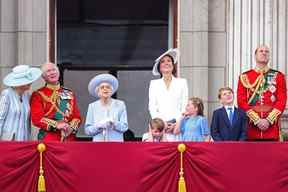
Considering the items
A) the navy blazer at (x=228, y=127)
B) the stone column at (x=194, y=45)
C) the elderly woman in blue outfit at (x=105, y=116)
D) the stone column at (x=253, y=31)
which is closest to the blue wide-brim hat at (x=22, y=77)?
the elderly woman in blue outfit at (x=105, y=116)

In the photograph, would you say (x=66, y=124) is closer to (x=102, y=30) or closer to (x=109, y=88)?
(x=109, y=88)

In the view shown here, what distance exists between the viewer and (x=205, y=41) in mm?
15320

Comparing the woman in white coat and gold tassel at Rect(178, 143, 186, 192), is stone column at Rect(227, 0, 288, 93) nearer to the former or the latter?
the woman in white coat

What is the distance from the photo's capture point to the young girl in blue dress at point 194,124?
41.0 ft

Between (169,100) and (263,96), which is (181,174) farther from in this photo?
(263,96)

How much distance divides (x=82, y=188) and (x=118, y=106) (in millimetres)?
1322

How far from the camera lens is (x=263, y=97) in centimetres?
1285

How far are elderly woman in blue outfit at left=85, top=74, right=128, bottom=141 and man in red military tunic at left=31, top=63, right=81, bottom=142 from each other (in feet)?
0.71

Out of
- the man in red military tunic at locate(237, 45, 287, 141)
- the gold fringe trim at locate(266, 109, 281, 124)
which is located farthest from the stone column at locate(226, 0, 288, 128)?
the gold fringe trim at locate(266, 109, 281, 124)

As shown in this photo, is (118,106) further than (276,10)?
No

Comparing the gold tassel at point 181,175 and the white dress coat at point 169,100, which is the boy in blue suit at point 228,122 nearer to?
the white dress coat at point 169,100

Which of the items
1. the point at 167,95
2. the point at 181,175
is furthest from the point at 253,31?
the point at 181,175

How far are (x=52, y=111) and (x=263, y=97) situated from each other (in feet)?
8.75

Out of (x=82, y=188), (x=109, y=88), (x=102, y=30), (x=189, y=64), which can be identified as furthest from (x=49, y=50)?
(x=82, y=188)
